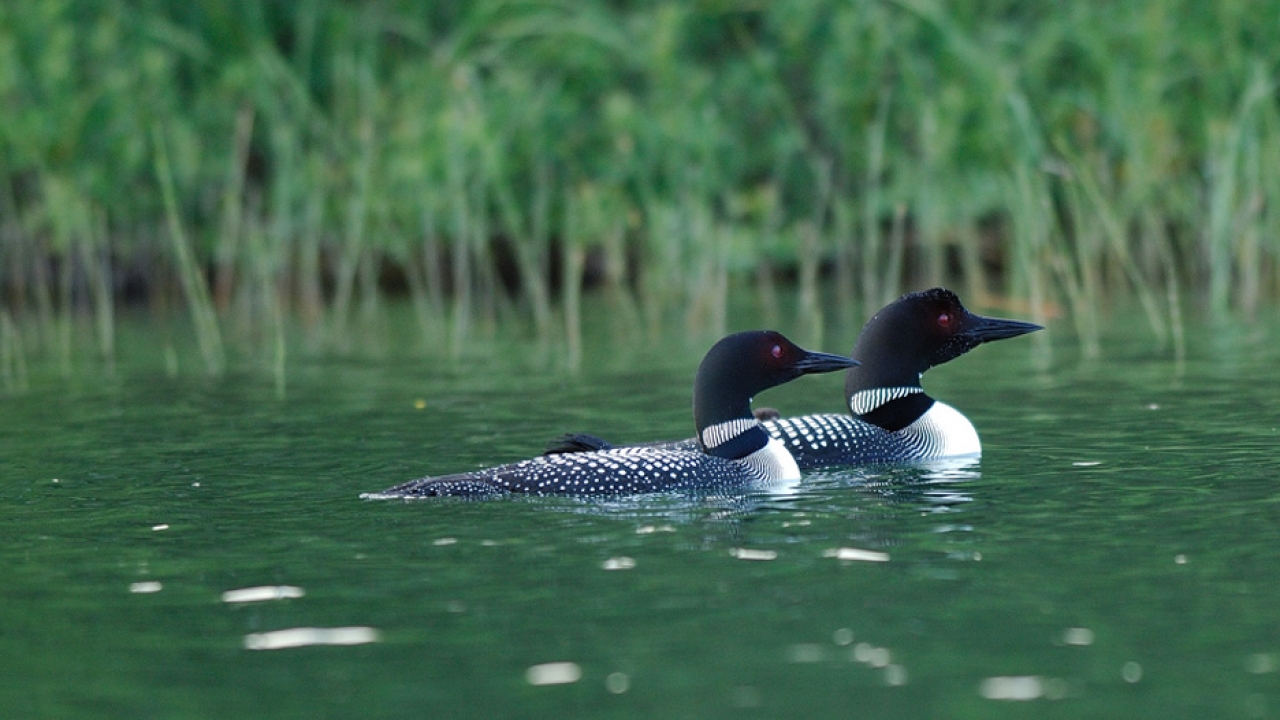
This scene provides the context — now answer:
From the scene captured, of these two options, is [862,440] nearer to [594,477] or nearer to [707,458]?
[707,458]

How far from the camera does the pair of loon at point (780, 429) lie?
6.25 meters

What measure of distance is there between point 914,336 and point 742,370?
133 cm

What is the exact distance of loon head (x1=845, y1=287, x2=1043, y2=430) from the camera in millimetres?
7977

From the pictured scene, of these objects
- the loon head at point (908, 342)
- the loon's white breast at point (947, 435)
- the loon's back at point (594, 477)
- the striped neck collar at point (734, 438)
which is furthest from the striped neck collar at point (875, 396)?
the loon's back at point (594, 477)

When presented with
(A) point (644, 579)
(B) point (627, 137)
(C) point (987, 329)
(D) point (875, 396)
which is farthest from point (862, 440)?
(B) point (627, 137)

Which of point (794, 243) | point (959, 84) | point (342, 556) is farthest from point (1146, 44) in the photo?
point (342, 556)

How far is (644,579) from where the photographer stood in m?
4.79

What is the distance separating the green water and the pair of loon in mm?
184

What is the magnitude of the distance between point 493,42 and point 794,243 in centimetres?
268

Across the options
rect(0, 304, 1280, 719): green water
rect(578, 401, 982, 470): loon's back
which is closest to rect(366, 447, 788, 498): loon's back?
rect(0, 304, 1280, 719): green water

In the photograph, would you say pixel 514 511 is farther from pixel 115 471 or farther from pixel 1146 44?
pixel 1146 44

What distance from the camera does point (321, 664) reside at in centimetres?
405

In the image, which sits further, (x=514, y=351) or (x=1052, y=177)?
(x=1052, y=177)

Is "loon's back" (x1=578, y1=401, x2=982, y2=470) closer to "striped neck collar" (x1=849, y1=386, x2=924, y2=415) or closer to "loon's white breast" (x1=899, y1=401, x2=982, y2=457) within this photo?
"loon's white breast" (x1=899, y1=401, x2=982, y2=457)
